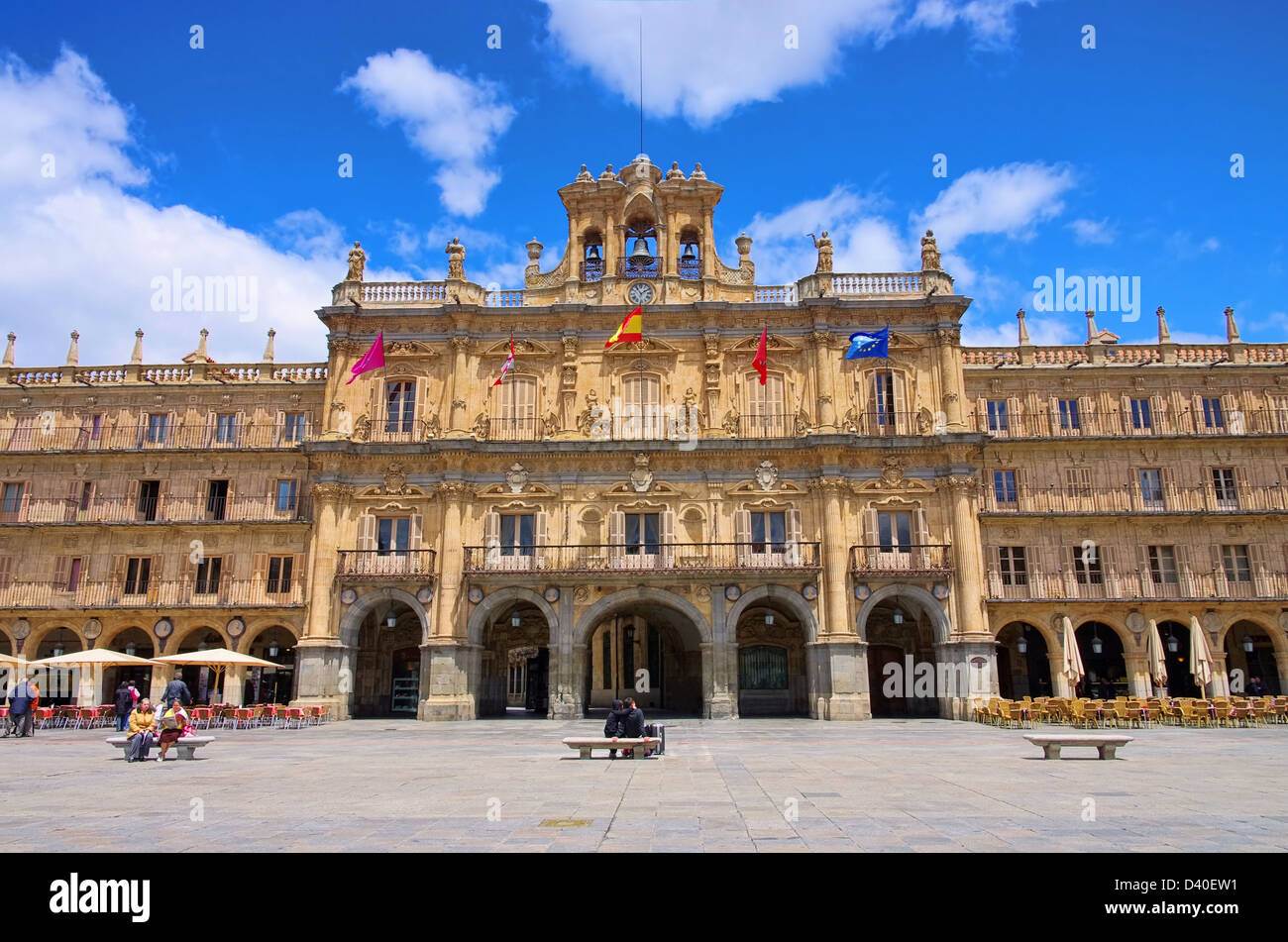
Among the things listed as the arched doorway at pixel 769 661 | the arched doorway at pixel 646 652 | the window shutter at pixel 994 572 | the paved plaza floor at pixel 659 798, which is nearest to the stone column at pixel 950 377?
the window shutter at pixel 994 572

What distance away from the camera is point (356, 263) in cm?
3756

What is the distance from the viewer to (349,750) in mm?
21125

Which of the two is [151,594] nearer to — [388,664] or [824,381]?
[388,664]

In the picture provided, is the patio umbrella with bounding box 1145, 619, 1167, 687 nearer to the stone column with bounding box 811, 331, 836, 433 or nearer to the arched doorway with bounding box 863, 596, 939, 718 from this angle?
the arched doorway with bounding box 863, 596, 939, 718

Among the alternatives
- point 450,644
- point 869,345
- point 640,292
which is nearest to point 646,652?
point 450,644

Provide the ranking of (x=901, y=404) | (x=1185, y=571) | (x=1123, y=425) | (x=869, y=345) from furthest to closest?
(x=1123, y=425), (x=1185, y=571), (x=901, y=404), (x=869, y=345)

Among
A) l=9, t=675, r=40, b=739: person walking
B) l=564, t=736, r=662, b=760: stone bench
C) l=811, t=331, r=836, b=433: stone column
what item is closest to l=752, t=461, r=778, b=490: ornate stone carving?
l=811, t=331, r=836, b=433: stone column

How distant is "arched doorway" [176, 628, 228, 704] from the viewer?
37031 mm

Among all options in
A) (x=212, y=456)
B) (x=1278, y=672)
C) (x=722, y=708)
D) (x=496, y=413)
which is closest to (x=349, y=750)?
(x=722, y=708)

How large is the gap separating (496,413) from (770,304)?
1168cm

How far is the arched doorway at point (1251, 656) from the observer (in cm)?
3684

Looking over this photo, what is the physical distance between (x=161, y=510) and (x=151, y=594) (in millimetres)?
3517

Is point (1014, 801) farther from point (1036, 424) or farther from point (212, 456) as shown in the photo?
point (212, 456)

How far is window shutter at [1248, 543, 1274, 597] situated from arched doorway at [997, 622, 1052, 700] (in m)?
8.06
